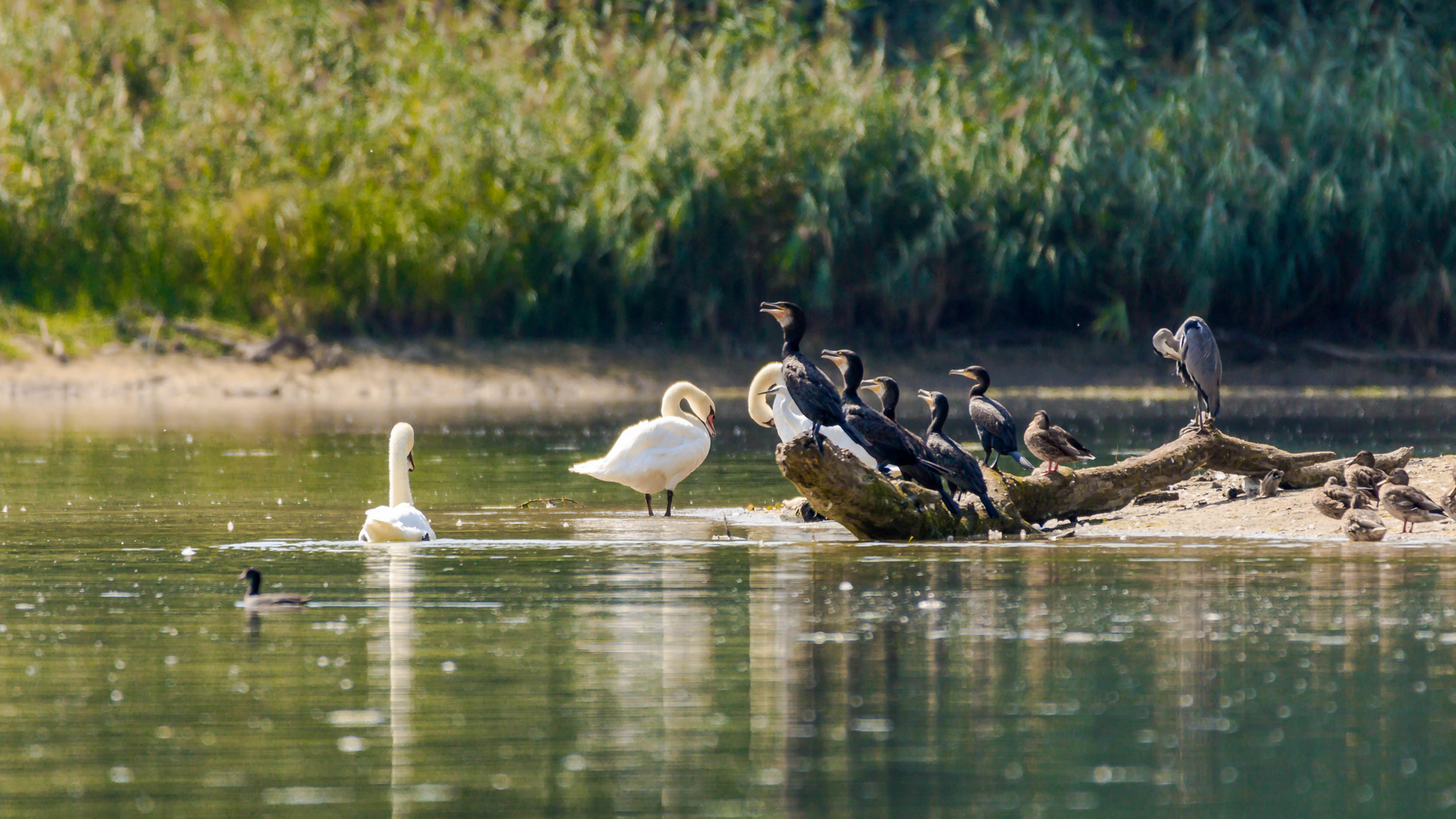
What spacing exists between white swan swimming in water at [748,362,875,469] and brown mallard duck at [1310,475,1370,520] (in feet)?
10.2

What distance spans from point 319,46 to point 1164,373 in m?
16.9

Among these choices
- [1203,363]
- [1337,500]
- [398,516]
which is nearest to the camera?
[398,516]

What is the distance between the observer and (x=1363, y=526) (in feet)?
45.1

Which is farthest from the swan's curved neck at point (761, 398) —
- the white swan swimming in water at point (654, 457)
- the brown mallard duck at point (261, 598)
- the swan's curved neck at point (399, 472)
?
the brown mallard duck at point (261, 598)

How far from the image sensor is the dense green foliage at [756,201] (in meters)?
35.2

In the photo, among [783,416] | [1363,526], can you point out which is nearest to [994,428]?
[783,416]

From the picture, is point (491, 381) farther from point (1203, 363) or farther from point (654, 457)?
point (1203, 363)

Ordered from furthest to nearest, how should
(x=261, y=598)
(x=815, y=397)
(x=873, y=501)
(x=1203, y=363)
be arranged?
(x=1203, y=363)
(x=873, y=501)
(x=815, y=397)
(x=261, y=598)

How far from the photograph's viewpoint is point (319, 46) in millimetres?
40406

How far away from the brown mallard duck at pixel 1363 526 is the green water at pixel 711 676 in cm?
31

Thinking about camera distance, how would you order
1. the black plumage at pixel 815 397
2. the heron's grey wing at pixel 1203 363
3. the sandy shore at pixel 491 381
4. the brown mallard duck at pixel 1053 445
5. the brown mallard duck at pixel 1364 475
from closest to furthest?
the black plumage at pixel 815 397 < the brown mallard duck at pixel 1364 475 < the brown mallard duck at pixel 1053 445 < the heron's grey wing at pixel 1203 363 < the sandy shore at pixel 491 381

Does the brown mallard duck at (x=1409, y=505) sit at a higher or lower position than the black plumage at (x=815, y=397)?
lower

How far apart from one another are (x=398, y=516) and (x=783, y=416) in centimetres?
388

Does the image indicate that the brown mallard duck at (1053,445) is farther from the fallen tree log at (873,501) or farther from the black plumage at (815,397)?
the black plumage at (815,397)
